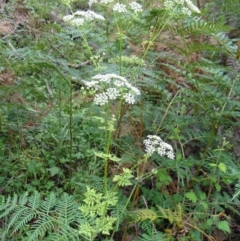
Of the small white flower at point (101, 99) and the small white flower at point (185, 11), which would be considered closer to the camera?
the small white flower at point (101, 99)

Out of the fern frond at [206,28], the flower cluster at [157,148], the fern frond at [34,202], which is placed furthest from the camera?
the fern frond at [206,28]

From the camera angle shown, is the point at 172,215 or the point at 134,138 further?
the point at 134,138

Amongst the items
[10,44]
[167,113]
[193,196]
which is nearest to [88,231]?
[193,196]

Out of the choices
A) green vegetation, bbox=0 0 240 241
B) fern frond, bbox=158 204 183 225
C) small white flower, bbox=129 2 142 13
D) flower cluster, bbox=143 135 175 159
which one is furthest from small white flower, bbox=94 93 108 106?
fern frond, bbox=158 204 183 225

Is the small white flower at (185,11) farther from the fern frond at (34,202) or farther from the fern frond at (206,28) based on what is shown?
the fern frond at (34,202)

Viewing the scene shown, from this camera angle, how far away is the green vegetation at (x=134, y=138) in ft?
6.75

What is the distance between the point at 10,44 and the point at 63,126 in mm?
1184

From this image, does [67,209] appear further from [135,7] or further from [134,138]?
[135,7]

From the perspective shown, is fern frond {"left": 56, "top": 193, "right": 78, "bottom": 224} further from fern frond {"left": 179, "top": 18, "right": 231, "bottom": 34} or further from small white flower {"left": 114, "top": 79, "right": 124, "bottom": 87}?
fern frond {"left": 179, "top": 18, "right": 231, "bottom": 34}

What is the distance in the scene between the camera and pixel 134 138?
2.50 m

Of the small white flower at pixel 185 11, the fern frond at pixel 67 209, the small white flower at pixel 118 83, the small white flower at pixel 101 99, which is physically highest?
the small white flower at pixel 185 11

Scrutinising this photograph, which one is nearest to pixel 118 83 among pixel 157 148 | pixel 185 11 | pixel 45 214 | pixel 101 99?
pixel 101 99

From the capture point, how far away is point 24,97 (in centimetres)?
281

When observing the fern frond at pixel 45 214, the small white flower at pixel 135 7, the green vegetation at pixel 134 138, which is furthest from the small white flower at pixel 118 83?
the fern frond at pixel 45 214
